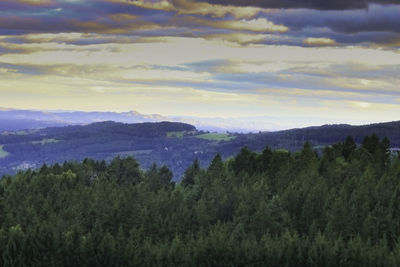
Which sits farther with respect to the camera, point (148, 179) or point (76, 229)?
point (148, 179)

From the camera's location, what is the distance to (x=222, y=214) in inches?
4894

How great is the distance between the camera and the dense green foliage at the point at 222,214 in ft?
317

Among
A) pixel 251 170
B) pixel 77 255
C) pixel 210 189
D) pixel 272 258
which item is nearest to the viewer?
pixel 272 258

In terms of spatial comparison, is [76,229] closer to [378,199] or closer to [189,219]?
[189,219]

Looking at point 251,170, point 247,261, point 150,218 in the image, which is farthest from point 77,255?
point 251,170

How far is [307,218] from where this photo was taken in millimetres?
114750

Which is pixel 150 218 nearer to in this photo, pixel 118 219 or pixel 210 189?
pixel 118 219

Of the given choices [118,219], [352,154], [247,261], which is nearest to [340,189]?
[352,154]

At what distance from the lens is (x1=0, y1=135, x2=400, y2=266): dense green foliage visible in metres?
96.7

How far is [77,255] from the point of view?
103 m

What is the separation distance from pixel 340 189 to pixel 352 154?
28014 mm

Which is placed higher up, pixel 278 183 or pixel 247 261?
pixel 278 183

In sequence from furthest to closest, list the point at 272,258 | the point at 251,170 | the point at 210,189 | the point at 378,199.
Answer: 1. the point at 251,170
2. the point at 210,189
3. the point at 378,199
4. the point at 272,258

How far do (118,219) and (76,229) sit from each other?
51.7 feet
